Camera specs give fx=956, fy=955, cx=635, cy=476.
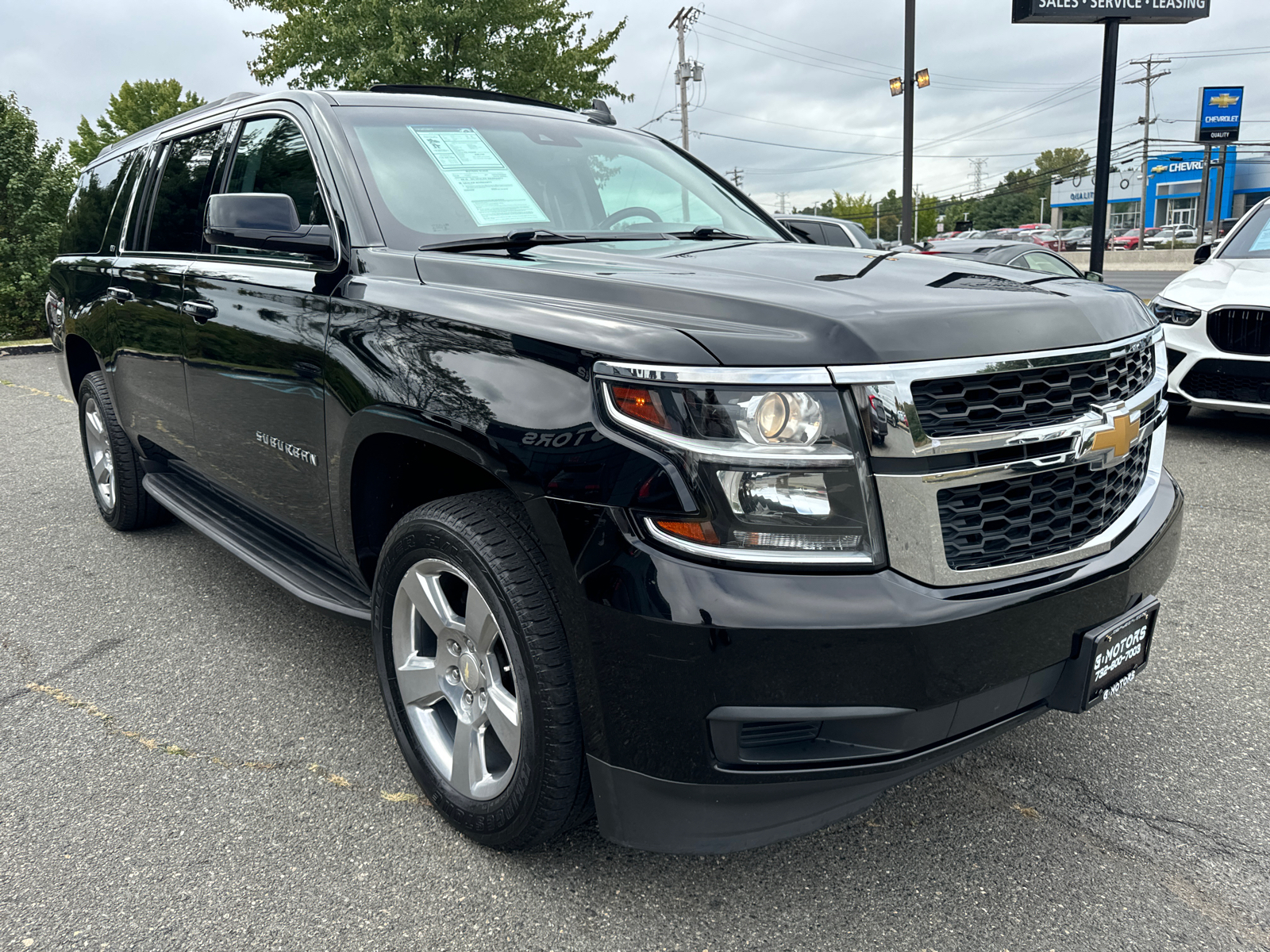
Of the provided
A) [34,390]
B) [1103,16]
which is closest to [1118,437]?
[34,390]

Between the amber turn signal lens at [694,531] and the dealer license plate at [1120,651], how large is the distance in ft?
2.88

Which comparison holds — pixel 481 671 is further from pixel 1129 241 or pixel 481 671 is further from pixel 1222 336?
pixel 1129 241

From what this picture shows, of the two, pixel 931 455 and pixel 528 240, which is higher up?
pixel 528 240

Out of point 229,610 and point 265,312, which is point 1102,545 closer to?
point 265,312

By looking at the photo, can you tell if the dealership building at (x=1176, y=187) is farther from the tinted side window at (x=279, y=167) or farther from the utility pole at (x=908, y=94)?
the tinted side window at (x=279, y=167)

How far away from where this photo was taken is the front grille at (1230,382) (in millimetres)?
6100

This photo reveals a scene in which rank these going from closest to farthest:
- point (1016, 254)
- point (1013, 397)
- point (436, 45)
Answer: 1. point (1013, 397)
2. point (1016, 254)
3. point (436, 45)

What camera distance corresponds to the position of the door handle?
3232 millimetres

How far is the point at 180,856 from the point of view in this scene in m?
2.30

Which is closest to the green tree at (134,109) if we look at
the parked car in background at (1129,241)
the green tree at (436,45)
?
the green tree at (436,45)

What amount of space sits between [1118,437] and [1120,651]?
47 centimetres

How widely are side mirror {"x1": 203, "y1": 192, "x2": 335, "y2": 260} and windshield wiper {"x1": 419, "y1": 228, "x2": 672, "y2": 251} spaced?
11.8 inches

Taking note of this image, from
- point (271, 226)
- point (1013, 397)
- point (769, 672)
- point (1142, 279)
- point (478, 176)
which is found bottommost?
point (1142, 279)

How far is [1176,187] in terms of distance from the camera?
74.2m
